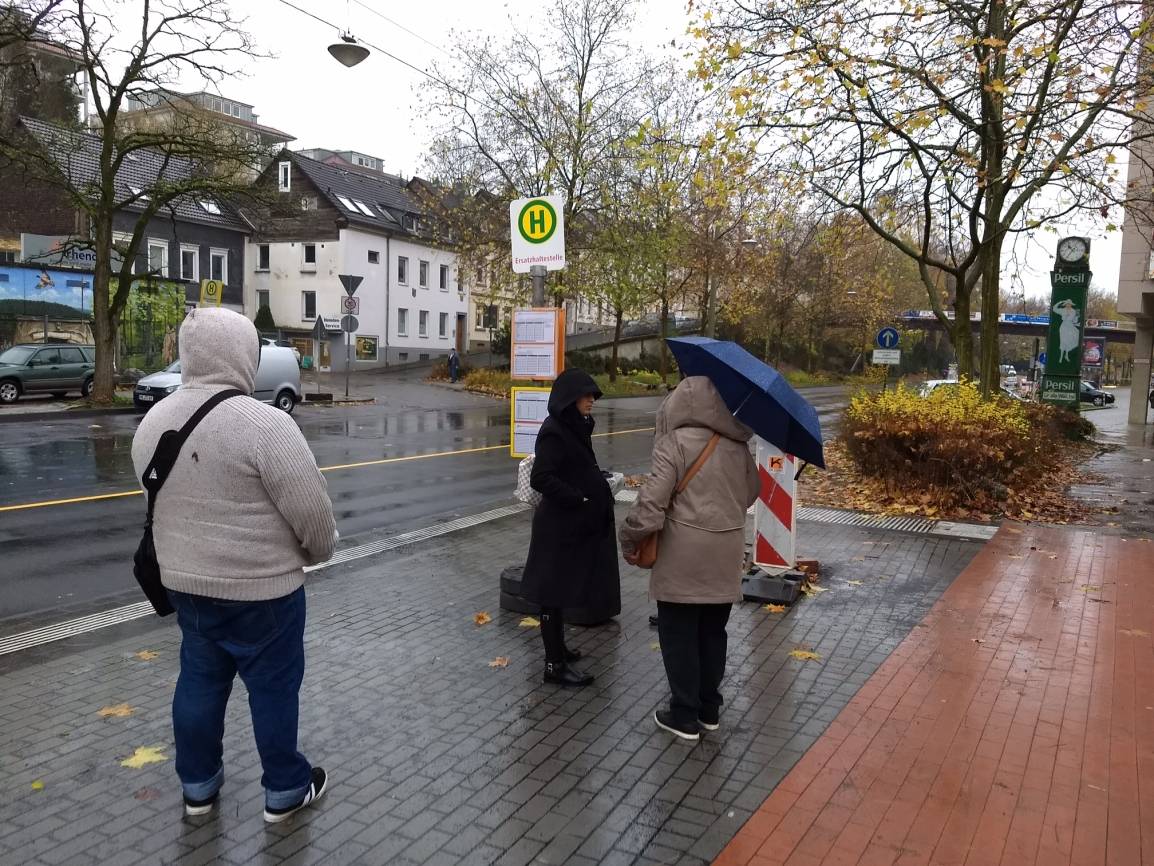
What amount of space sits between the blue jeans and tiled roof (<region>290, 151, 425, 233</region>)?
43.0 meters

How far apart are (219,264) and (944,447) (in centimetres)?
4164

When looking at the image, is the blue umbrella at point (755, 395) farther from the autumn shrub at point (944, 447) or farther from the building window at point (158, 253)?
the building window at point (158, 253)

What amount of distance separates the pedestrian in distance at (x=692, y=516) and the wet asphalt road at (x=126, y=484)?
4.51 m

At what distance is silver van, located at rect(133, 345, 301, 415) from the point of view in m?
22.2

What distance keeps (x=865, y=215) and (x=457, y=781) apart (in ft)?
39.2

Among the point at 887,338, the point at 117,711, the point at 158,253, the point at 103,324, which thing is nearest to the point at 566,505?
the point at 117,711

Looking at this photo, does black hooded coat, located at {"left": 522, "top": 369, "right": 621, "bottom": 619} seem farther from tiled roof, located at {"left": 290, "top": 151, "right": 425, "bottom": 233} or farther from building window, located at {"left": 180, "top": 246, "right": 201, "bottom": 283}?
building window, located at {"left": 180, "top": 246, "right": 201, "bottom": 283}

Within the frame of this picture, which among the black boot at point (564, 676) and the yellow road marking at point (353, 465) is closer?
the black boot at point (564, 676)

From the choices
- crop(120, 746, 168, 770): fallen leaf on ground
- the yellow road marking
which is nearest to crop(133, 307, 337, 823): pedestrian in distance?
crop(120, 746, 168, 770): fallen leaf on ground

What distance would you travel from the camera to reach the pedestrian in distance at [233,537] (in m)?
3.14

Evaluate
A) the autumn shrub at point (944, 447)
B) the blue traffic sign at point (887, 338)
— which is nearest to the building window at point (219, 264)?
the blue traffic sign at point (887, 338)

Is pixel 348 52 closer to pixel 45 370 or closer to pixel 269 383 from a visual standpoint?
pixel 269 383

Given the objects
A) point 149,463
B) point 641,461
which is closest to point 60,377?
point 641,461

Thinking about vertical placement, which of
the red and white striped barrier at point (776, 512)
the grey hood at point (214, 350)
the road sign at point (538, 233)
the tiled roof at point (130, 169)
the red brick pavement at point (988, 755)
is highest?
the tiled roof at point (130, 169)
